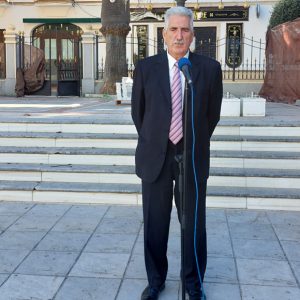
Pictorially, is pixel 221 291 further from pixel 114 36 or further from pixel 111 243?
pixel 114 36

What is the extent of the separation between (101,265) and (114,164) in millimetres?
2750

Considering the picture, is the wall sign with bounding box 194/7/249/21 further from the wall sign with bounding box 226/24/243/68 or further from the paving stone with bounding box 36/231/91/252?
the paving stone with bounding box 36/231/91/252

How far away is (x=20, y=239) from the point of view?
510 centimetres

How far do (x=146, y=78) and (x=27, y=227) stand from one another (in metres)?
2.59

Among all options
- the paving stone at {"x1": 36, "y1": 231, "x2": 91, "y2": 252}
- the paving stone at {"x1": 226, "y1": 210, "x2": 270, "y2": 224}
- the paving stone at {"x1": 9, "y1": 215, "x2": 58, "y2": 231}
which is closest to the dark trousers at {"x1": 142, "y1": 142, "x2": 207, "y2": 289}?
the paving stone at {"x1": 36, "y1": 231, "x2": 91, "y2": 252}

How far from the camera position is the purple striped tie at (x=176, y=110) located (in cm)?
355

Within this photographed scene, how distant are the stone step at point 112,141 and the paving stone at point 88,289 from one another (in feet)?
11.0

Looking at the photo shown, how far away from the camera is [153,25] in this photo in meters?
23.7

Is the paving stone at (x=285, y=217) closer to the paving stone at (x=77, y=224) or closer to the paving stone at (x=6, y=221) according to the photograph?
the paving stone at (x=77, y=224)

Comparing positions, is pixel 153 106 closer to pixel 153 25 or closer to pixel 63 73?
pixel 63 73

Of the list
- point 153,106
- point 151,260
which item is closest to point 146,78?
point 153,106

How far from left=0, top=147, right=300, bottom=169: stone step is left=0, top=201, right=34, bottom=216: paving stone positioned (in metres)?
0.93

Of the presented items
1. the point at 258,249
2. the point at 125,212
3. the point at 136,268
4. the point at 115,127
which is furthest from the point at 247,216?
the point at 115,127

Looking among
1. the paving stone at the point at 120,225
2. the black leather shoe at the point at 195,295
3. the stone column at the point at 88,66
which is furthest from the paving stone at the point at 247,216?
the stone column at the point at 88,66
